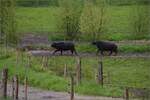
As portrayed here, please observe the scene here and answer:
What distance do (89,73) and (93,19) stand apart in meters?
12.1

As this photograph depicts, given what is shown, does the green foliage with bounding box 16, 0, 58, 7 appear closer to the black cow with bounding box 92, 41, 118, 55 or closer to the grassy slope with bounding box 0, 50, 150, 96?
the black cow with bounding box 92, 41, 118, 55

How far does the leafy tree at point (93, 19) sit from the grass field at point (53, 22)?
62.9 inches

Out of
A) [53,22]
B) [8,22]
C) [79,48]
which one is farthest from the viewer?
[53,22]

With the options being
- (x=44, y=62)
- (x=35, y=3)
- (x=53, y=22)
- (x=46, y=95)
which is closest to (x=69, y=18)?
(x=53, y=22)

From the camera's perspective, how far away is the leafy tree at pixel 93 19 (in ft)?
161

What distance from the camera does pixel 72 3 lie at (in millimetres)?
53188

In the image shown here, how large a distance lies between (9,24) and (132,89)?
17.8 m

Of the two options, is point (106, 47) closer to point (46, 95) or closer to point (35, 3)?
point (46, 95)

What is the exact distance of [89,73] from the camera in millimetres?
37375

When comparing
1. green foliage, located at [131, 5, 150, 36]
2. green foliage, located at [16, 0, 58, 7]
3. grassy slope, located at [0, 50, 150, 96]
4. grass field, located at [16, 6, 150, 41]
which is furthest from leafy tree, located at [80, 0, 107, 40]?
green foliage, located at [16, 0, 58, 7]

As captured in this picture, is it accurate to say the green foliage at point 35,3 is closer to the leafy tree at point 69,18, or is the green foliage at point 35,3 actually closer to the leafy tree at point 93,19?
the leafy tree at point 69,18

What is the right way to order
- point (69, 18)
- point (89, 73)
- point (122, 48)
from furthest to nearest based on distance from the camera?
point (69, 18)
point (122, 48)
point (89, 73)

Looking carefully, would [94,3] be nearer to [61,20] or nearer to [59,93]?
[61,20]

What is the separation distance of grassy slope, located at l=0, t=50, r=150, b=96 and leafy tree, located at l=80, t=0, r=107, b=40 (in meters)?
6.33
